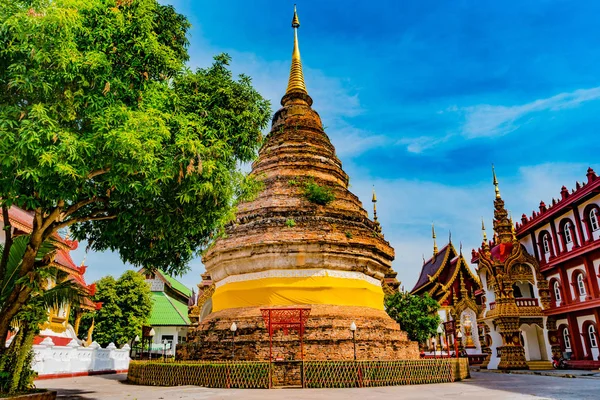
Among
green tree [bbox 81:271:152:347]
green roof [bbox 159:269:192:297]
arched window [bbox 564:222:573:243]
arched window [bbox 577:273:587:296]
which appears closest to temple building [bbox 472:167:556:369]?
arched window [bbox 577:273:587:296]

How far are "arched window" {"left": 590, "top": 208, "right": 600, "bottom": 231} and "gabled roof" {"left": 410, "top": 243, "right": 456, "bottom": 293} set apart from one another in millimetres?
18433

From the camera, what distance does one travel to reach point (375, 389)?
13477 millimetres

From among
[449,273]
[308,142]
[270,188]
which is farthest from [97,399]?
[449,273]

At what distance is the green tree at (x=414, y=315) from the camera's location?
25000mm

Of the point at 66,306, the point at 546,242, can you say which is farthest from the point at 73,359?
the point at 546,242

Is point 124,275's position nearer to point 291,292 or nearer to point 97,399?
point 291,292

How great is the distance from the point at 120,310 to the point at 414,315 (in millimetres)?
22954

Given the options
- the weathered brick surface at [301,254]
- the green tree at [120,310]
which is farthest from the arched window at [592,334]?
the green tree at [120,310]

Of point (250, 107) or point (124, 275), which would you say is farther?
point (124, 275)

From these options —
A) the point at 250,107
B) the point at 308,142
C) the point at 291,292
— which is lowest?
the point at 291,292

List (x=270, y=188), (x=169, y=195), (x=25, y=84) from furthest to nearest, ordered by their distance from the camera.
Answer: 1. (x=270, y=188)
2. (x=169, y=195)
3. (x=25, y=84)

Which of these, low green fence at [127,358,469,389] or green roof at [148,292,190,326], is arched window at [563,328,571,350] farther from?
green roof at [148,292,190,326]

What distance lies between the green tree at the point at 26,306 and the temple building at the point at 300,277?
5.29 metres

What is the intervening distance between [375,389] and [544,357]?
20570 mm
